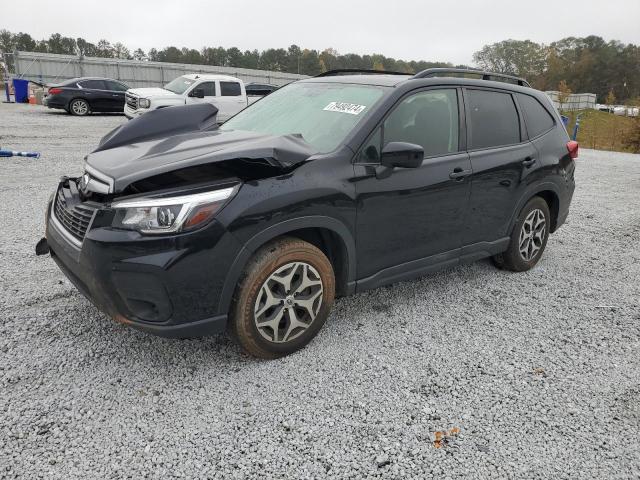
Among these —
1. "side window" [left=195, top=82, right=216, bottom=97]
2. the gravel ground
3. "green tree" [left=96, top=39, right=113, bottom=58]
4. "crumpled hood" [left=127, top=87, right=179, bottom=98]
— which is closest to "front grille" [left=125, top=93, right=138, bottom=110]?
"crumpled hood" [left=127, top=87, right=179, bottom=98]

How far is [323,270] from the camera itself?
10.1ft

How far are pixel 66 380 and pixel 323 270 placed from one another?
1.62m

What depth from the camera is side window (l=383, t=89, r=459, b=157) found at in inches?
133

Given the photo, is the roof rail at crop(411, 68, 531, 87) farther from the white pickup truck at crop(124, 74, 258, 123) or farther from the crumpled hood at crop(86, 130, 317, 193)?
the white pickup truck at crop(124, 74, 258, 123)

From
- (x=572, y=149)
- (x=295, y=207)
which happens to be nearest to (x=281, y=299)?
(x=295, y=207)

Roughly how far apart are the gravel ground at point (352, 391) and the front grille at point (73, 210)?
78 centimetres

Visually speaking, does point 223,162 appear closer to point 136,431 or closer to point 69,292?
point 136,431

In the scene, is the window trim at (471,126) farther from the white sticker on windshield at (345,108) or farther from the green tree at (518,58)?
the green tree at (518,58)

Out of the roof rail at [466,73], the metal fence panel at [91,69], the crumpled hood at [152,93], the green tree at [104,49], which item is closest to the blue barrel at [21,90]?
the metal fence panel at [91,69]

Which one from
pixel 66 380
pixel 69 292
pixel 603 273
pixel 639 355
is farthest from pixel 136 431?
pixel 603 273

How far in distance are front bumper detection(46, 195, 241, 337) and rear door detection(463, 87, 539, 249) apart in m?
2.19

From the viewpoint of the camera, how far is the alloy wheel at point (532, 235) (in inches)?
179

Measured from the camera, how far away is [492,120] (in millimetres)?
4109

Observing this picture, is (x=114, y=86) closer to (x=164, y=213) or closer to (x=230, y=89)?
(x=230, y=89)
